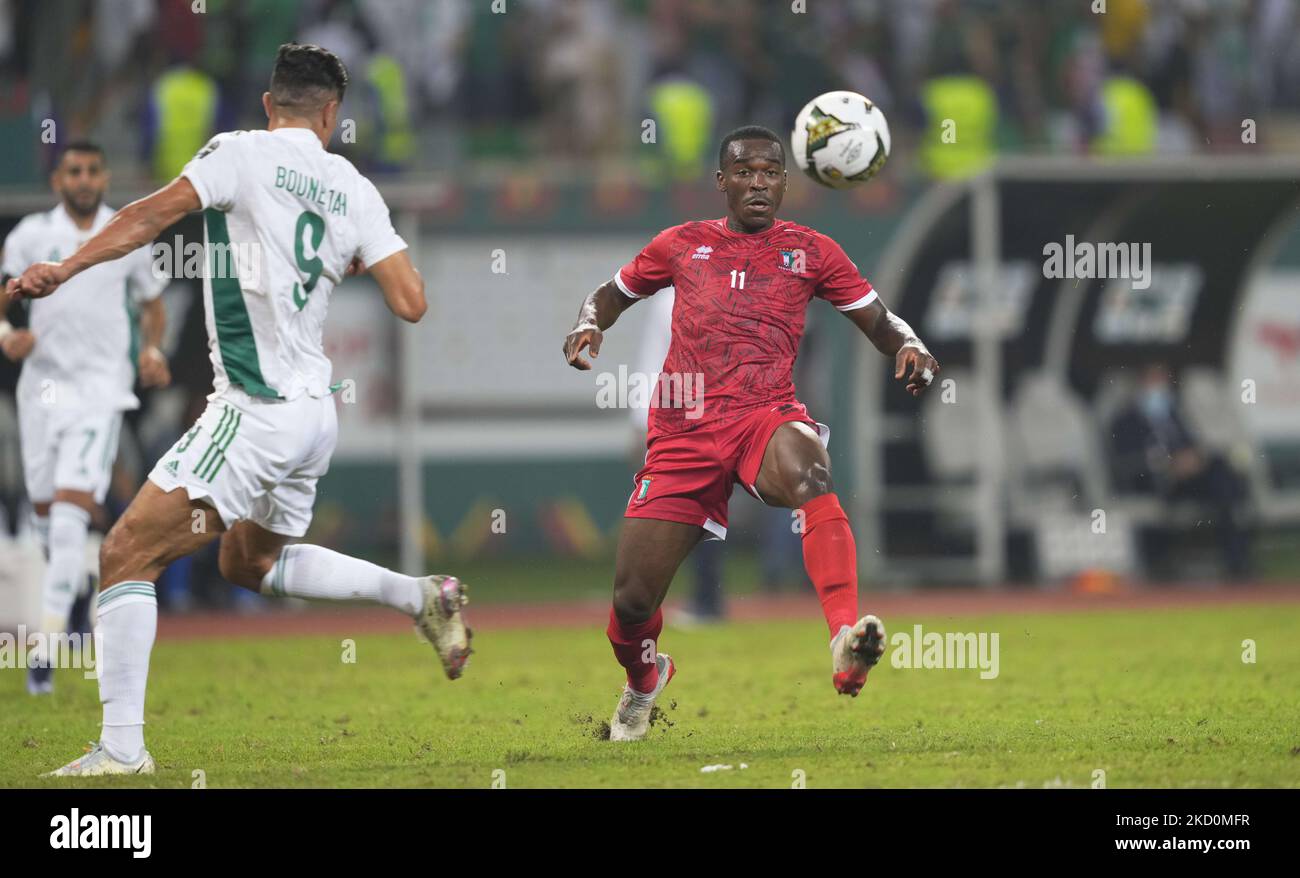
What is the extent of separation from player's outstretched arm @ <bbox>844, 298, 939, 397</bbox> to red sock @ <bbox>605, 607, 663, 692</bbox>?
135 cm

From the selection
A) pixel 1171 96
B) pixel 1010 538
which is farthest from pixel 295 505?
pixel 1171 96

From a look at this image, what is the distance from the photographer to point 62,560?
9773mm

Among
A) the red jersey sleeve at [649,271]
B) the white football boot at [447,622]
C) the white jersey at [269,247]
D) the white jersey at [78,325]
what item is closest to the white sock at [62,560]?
the white jersey at [78,325]

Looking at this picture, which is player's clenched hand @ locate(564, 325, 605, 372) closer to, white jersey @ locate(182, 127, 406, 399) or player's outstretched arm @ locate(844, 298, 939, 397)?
white jersey @ locate(182, 127, 406, 399)

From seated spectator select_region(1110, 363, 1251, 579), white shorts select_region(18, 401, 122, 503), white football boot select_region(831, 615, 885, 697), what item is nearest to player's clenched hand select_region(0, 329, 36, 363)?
white shorts select_region(18, 401, 122, 503)

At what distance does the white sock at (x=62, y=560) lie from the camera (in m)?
9.72

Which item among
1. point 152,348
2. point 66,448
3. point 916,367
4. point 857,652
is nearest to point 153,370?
point 152,348

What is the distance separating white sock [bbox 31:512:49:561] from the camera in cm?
995

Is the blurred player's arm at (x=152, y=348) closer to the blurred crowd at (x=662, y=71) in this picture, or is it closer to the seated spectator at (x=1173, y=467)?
the blurred crowd at (x=662, y=71)

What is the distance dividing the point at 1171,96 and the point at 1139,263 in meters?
4.71

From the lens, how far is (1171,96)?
67.2 ft

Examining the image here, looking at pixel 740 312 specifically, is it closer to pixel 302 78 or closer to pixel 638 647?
pixel 638 647

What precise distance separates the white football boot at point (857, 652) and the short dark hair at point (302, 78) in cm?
280

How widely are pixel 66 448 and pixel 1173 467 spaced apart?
10.6 meters
